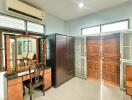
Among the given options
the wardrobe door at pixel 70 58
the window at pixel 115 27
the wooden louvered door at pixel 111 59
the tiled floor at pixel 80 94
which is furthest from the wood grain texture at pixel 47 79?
the window at pixel 115 27

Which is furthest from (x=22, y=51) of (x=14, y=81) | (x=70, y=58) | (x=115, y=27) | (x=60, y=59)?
(x=115, y=27)

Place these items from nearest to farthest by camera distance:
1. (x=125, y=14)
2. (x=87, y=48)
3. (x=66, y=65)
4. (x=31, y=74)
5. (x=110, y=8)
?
(x=31, y=74) → (x=125, y=14) → (x=110, y=8) → (x=66, y=65) → (x=87, y=48)

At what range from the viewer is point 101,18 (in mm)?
3783

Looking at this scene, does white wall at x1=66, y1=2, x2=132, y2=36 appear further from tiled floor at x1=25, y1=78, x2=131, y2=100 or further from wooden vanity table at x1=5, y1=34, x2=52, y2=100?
tiled floor at x1=25, y1=78, x2=131, y2=100

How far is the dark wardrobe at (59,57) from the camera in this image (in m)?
3.37

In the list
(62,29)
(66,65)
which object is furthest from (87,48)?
(62,29)

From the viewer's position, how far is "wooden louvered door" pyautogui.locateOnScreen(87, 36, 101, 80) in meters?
4.04

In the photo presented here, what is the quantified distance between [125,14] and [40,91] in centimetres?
394

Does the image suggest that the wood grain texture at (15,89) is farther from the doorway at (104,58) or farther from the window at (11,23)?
the doorway at (104,58)

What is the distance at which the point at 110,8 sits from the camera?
138 inches

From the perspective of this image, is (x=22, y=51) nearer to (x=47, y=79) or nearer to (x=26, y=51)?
(x=26, y=51)

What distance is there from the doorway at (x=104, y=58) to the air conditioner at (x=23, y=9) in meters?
2.38

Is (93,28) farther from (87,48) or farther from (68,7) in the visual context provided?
(68,7)

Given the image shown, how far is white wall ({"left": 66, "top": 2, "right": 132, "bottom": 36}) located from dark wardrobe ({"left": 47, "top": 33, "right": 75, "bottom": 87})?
878 millimetres
